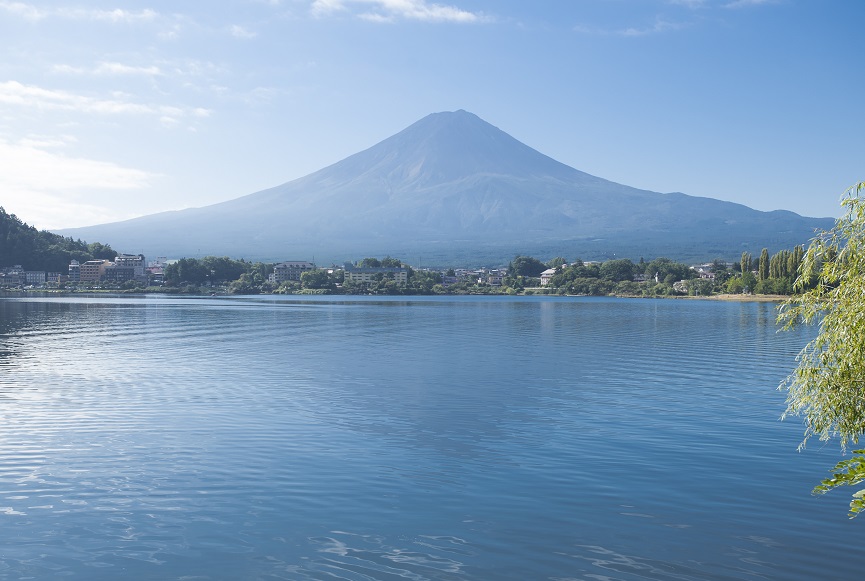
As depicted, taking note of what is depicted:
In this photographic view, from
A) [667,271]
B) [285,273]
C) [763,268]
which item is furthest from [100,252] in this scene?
[763,268]

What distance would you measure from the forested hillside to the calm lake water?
391 feet

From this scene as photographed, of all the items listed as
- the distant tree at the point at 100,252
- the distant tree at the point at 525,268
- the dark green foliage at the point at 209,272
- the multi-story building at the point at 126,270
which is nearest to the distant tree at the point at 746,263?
the distant tree at the point at 525,268

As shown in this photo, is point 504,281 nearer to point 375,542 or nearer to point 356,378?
point 356,378

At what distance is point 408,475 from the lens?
11.7 meters

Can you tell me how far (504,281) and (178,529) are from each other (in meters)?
130

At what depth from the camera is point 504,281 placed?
138 meters

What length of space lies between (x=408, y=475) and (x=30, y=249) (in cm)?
13840

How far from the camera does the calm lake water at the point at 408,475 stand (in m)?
8.37

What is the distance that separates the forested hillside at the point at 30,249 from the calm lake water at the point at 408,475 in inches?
4694

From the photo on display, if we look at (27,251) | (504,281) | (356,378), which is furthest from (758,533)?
(27,251)

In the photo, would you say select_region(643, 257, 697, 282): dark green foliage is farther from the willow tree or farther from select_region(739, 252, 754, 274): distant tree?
the willow tree

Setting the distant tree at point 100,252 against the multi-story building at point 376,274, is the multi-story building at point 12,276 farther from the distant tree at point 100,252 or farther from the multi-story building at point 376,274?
the multi-story building at point 376,274

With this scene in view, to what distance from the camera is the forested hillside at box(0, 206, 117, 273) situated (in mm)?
128750

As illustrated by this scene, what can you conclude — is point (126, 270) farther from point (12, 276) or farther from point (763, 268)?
point (763, 268)
